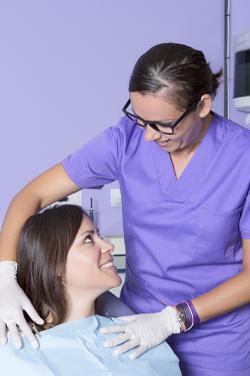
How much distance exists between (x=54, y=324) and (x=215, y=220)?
1.50 feet

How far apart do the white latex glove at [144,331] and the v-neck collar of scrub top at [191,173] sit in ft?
0.93

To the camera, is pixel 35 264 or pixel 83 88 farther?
pixel 83 88

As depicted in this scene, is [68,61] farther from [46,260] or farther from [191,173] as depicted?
[46,260]

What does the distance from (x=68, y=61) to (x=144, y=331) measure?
57.0 inches

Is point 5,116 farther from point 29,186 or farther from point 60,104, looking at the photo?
point 29,186

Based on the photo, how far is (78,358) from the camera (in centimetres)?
117

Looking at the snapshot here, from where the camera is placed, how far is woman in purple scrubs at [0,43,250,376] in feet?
3.92

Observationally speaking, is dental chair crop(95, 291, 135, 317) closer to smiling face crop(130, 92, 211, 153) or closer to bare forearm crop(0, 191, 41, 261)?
bare forearm crop(0, 191, 41, 261)

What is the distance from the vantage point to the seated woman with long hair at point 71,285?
1191 millimetres

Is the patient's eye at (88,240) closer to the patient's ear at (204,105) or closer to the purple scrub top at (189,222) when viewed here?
the purple scrub top at (189,222)

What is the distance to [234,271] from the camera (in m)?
1.35

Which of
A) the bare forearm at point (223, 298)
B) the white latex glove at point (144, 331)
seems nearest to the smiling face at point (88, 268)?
the white latex glove at point (144, 331)

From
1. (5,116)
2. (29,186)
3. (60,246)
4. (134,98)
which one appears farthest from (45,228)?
(5,116)

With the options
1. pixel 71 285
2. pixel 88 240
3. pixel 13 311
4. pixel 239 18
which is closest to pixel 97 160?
pixel 88 240
